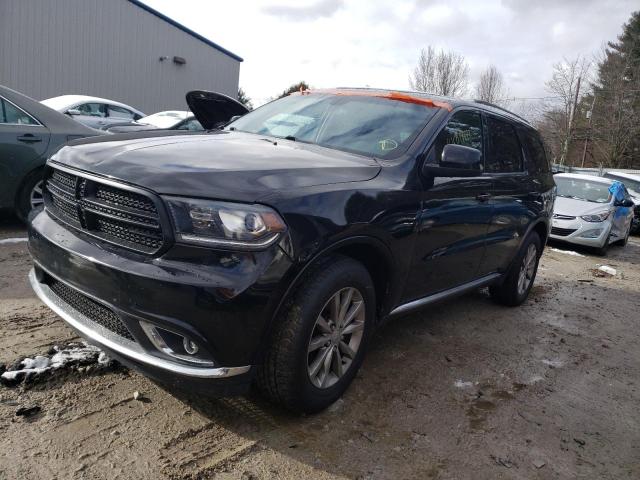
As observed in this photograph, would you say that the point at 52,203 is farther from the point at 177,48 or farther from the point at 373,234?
the point at 177,48

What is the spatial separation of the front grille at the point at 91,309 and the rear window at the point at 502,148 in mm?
2978

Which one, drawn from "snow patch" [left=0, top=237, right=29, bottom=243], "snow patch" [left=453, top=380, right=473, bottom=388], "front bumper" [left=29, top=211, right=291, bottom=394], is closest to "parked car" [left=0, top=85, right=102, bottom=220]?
"snow patch" [left=0, top=237, right=29, bottom=243]

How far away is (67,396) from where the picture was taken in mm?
2730

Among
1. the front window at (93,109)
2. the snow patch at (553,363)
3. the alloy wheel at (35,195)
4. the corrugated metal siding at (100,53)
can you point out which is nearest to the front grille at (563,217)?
the snow patch at (553,363)

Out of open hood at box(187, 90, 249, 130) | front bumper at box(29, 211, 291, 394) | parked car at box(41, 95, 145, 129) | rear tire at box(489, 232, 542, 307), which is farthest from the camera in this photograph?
parked car at box(41, 95, 145, 129)

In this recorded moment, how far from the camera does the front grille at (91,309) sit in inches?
97.2

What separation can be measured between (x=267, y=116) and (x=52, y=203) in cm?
172

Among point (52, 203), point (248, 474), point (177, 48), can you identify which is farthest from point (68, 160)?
point (177, 48)

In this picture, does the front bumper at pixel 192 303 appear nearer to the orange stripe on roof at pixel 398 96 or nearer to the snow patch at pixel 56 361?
the snow patch at pixel 56 361

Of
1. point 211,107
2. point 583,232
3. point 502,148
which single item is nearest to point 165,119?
point 211,107

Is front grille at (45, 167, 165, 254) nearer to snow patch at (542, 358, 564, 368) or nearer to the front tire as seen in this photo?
the front tire

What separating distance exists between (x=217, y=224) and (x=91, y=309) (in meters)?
0.86

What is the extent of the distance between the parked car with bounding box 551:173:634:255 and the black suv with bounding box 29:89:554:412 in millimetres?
6976

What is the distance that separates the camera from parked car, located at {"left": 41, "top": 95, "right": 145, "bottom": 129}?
11.3 meters
